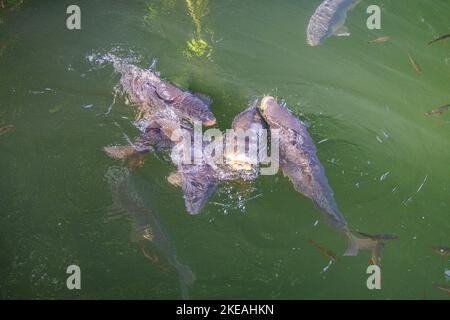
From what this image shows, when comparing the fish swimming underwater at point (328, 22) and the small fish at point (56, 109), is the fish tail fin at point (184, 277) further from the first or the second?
the fish swimming underwater at point (328, 22)

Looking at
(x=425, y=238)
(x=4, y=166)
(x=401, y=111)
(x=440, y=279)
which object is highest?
(x=401, y=111)

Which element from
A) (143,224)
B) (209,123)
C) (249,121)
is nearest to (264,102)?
(249,121)

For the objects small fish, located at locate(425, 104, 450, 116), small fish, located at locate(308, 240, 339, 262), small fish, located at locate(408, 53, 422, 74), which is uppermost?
small fish, located at locate(408, 53, 422, 74)

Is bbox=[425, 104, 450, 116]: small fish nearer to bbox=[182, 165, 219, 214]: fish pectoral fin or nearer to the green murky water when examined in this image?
the green murky water

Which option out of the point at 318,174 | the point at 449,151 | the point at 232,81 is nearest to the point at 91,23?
the point at 232,81

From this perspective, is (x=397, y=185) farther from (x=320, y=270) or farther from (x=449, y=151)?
(x=320, y=270)

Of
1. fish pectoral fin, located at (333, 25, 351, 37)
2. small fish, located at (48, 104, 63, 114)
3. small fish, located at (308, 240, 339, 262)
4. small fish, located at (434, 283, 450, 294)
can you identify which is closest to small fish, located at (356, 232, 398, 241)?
small fish, located at (308, 240, 339, 262)

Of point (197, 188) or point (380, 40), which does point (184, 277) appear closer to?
point (197, 188)
